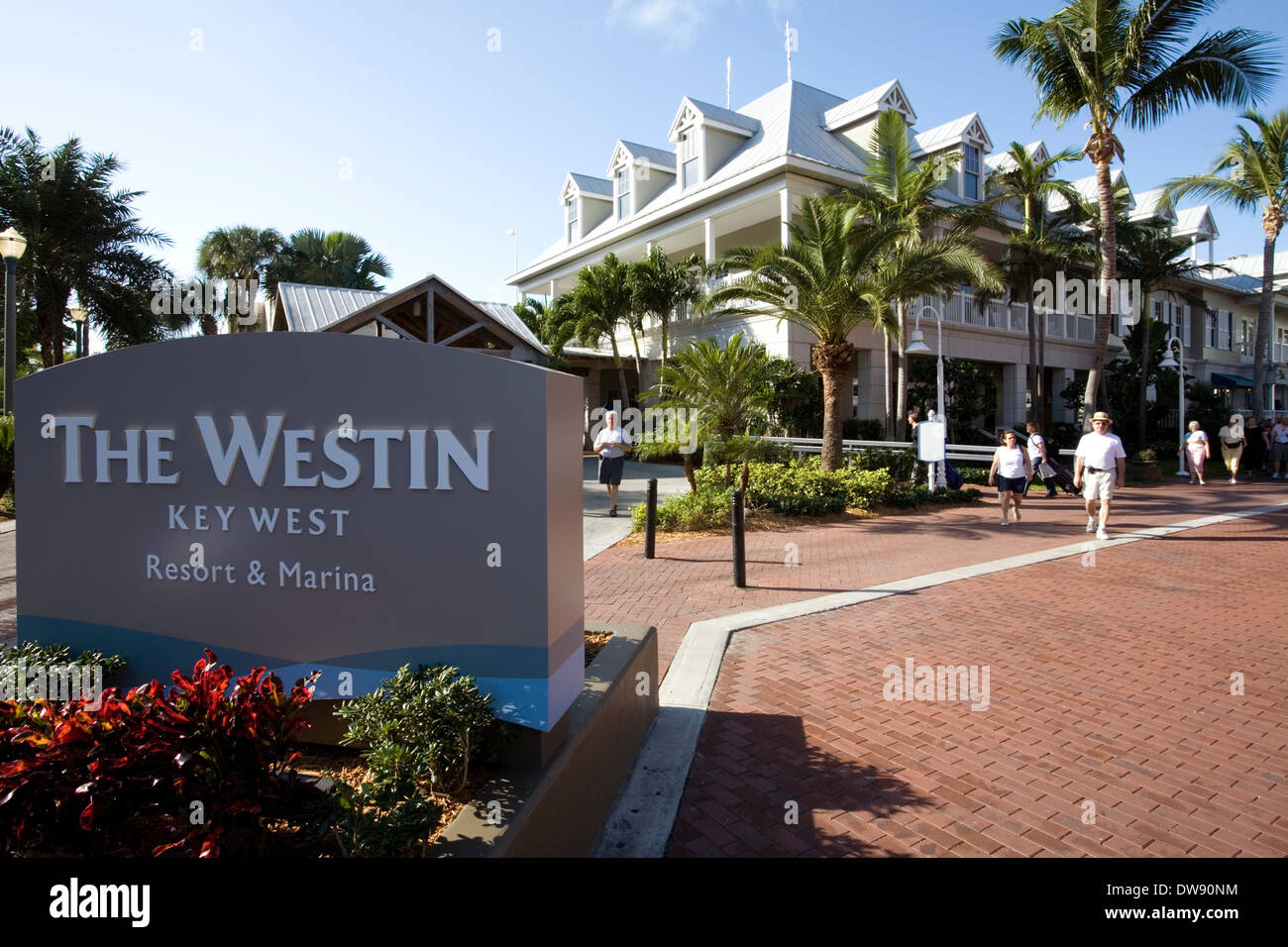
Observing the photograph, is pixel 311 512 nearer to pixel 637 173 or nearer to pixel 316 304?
pixel 316 304

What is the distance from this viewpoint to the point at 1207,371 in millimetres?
36781

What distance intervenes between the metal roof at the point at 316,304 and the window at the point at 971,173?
1908cm

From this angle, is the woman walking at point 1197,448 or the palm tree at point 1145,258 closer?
the woman walking at point 1197,448

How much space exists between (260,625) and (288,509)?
1.68ft

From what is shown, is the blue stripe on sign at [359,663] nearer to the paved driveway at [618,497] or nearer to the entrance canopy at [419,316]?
the paved driveway at [618,497]

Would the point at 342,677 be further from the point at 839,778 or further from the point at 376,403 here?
the point at 839,778

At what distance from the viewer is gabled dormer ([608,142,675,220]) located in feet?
89.9

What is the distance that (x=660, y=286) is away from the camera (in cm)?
2308

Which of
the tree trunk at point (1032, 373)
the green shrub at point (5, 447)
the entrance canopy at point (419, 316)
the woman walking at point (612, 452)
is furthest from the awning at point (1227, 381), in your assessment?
the green shrub at point (5, 447)

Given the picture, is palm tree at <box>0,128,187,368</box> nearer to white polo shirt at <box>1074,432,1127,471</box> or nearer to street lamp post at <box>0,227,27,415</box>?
street lamp post at <box>0,227,27,415</box>

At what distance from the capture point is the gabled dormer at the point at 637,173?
2741 cm

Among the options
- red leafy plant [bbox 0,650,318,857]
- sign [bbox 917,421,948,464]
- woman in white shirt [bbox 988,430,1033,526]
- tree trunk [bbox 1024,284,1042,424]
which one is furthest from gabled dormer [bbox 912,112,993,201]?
red leafy plant [bbox 0,650,318,857]

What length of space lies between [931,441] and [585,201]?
20457 mm

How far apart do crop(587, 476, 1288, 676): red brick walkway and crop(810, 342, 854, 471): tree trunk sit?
2.04 meters
